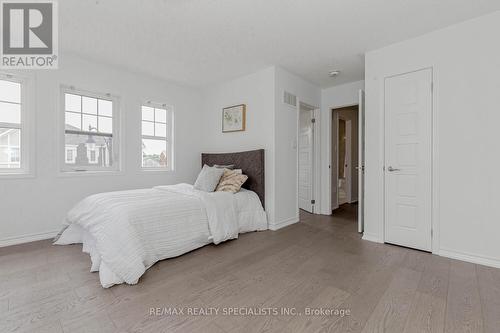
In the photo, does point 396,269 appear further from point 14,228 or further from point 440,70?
point 14,228

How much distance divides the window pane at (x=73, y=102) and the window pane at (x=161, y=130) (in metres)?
1.15

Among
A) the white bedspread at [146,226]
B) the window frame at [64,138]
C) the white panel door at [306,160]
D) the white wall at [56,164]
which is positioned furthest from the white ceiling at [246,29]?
the white bedspread at [146,226]

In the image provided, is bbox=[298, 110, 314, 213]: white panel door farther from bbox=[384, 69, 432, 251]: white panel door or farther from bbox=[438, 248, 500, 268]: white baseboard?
bbox=[438, 248, 500, 268]: white baseboard

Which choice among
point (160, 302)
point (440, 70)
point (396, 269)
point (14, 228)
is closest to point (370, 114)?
point (440, 70)

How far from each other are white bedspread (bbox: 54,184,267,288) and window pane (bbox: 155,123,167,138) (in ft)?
4.51

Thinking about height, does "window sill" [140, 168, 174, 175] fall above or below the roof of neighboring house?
below

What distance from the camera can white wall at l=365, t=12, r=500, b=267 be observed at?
7.49 feet

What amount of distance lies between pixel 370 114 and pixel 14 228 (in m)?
4.62

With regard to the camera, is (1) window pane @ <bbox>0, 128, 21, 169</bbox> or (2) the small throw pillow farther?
(2) the small throw pillow

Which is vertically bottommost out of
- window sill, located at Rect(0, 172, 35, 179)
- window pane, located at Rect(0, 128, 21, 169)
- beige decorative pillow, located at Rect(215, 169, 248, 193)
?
beige decorative pillow, located at Rect(215, 169, 248, 193)

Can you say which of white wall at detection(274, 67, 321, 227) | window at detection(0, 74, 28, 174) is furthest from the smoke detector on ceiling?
window at detection(0, 74, 28, 174)

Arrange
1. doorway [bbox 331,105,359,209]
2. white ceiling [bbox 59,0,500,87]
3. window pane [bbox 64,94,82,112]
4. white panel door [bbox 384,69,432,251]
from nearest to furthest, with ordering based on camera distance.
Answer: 1. white ceiling [bbox 59,0,500,87]
2. white panel door [bbox 384,69,432,251]
3. window pane [bbox 64,94,82,112]
4. doorway [bbox 331,105,359,209]

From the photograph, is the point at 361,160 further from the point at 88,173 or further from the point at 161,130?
the point at 88,173

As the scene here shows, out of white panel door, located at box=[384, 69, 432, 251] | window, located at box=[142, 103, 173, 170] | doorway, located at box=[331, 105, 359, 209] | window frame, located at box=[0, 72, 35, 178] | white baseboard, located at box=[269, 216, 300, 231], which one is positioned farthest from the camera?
doorway, located at box=[331, 105, 359, 209]
